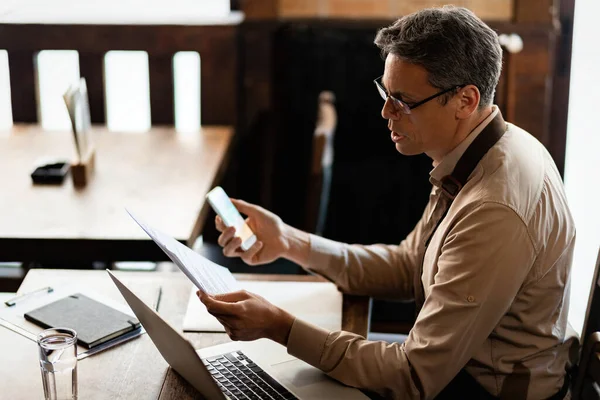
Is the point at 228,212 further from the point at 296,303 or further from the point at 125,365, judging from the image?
the point at 125,365

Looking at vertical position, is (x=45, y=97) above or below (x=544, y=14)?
below

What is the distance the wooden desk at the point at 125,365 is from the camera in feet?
4.78

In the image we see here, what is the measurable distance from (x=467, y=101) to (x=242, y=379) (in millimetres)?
683

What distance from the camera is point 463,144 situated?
1.65 metres

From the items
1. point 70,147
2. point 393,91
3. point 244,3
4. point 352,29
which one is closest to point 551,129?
point 352,29

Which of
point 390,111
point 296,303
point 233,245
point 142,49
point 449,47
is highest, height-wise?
point 449,47

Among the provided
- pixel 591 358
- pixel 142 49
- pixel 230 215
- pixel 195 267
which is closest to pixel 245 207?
pixel 230 215

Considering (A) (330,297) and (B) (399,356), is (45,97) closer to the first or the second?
(A) (330,297)

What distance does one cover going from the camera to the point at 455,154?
1658mm

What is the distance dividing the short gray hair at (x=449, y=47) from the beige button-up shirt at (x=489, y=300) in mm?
135

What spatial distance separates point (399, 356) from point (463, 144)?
0.45m

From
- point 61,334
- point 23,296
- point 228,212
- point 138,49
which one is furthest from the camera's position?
point 138,49

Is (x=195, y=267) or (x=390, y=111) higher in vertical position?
(x=390, y=111)

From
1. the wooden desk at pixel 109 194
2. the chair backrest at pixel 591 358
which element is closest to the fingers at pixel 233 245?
the wooden desk at pixel 109 194
